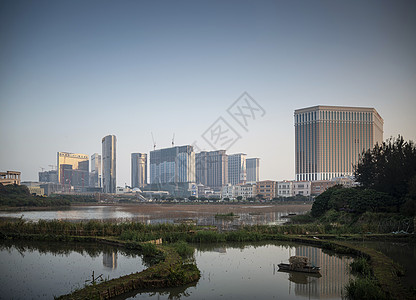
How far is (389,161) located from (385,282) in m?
26.5

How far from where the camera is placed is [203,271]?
1667cm

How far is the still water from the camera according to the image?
13586 millimetres

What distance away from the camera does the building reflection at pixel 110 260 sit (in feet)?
58.6

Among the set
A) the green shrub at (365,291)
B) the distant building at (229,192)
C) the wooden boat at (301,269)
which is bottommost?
the distant building at (229,192)

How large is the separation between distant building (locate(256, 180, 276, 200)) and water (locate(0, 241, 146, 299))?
107 meters

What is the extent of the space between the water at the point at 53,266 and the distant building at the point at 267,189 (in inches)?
4220

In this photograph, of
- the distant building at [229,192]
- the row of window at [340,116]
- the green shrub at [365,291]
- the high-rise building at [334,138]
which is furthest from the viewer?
the row of window at [340,116]

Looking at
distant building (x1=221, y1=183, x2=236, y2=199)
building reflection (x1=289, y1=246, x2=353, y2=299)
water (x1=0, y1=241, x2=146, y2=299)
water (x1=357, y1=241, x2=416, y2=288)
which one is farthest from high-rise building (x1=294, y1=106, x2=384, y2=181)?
water (x1=0, y1=241, x2=146, y2=299)

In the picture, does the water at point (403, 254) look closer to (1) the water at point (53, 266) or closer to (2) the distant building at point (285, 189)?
(1) the water at point (53, 266)

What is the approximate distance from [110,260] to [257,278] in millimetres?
7767

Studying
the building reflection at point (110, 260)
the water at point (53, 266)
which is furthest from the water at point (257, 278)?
the building reflection at point (110, 260)

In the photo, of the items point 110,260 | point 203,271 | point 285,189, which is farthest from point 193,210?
point 285,189

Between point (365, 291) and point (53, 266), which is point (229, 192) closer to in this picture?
point (53, 266)

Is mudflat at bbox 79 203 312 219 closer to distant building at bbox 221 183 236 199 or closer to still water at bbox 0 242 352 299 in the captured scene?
still water at bbox 0 242 352 299
